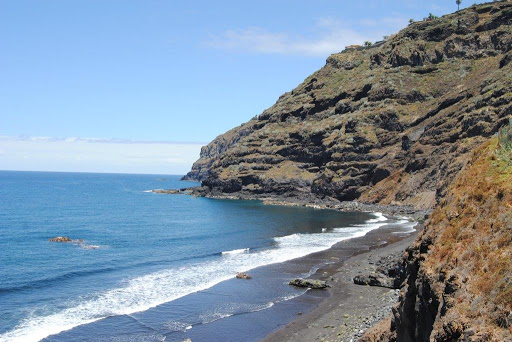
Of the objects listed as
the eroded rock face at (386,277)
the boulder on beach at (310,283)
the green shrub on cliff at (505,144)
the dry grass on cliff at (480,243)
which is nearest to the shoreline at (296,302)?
the eroded rock face at (386,277)

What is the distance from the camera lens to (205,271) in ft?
150

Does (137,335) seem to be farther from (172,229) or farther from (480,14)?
(480,14)

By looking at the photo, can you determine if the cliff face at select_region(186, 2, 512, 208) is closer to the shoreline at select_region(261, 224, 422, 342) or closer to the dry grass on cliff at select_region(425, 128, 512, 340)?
the shoreline at select_region(261, 224, 422, 342)

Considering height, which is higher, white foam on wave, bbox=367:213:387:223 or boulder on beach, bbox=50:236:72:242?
white foam on wave, bbox=367:213:387:223

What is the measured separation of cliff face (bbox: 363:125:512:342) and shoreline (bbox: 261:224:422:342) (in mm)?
9553

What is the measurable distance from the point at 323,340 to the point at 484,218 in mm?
14961

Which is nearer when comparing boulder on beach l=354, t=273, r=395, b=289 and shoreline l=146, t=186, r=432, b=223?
boulder on beach l=354, t=273, r=395, b=289

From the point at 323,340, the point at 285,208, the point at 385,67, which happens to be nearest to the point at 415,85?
the point at 385,67

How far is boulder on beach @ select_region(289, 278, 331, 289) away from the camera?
127 ft

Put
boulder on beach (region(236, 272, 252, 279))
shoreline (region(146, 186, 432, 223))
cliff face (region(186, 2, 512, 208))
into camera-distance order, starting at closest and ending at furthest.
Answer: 1. boulder on beach (region(236, 272, 252, 279))
2. shoreline (region(146, 186, 432, 223))
3. cliff face (region(186, 2, 512, 208))

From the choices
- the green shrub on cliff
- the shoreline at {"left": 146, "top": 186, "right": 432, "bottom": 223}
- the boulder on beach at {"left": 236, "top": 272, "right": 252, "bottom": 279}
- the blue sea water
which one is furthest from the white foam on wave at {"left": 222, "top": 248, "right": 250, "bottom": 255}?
the green shrub on cliff

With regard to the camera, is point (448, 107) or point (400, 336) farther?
point (448, 107)

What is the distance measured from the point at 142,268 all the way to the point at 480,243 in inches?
1562

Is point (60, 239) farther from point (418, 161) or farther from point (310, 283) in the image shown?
point (418, 161)
